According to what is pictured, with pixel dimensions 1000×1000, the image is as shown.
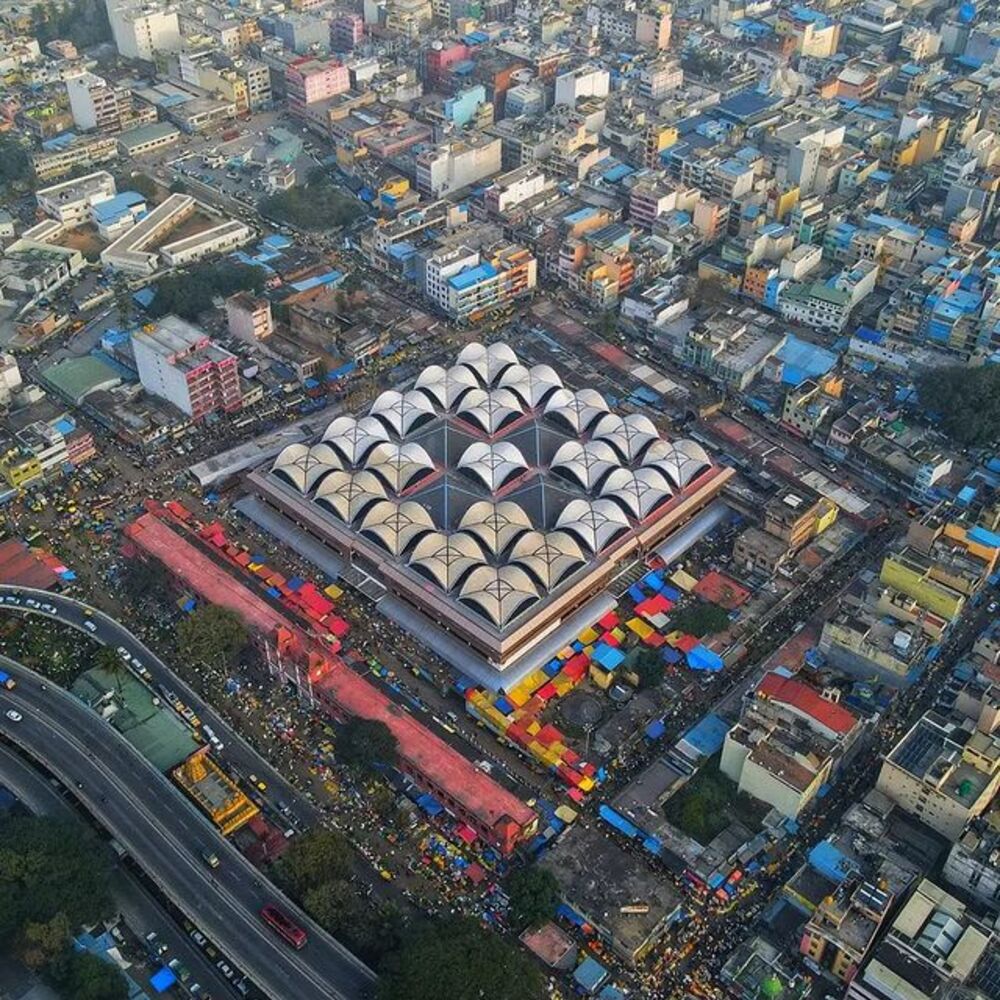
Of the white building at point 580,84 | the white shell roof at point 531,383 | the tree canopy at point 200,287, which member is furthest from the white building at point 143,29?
the white shell roof at point 531,383

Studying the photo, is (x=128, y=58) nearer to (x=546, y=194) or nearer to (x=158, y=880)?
(x=546, y=194)

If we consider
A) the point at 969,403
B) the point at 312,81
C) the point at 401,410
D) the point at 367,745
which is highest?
the point at 312,81

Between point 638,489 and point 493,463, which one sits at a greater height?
point 493,463

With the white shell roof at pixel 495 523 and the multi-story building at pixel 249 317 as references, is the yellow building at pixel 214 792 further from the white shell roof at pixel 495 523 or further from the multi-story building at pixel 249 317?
the multi-story building at pixel 249 317

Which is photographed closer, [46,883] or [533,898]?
[46,883]

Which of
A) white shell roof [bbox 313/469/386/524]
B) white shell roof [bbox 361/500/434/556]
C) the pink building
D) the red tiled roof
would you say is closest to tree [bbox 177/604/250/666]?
white shell roof [bbox 361/500/434/556]

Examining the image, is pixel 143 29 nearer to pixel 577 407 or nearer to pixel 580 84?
pixel 580 84

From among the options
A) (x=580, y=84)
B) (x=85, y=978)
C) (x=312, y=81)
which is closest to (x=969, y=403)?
(x=580, y=84)
